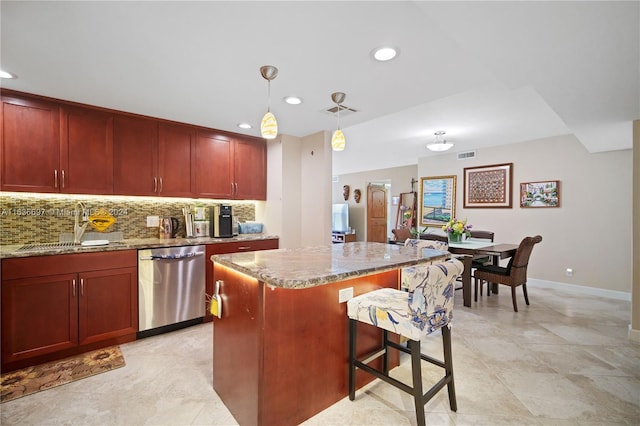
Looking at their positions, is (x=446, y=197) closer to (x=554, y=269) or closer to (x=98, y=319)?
(x=554, y=269)

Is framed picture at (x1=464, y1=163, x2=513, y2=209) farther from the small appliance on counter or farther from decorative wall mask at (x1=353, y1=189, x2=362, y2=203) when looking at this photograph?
the small appliance on counter

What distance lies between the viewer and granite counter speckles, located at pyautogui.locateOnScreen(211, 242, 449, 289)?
4.67 feet

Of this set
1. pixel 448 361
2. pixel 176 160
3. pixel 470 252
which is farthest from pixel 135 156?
pixel 470 252

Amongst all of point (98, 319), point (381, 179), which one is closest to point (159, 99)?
point (98, 319)

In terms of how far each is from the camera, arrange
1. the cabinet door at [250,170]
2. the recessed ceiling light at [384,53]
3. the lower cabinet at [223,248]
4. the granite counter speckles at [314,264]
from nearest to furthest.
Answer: the granite counter speckles at [314,264] < the recessed ceiling light at [384,53] < the lower cabinet at [223,248] < the cabinet door at [250,170]

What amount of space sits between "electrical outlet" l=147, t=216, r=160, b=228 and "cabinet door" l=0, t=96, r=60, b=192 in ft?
2.92

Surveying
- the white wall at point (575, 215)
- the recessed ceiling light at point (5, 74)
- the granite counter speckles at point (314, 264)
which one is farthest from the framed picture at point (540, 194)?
the recessed ceiling light at point (5, 74)

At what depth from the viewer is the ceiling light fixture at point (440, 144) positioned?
14.9ft

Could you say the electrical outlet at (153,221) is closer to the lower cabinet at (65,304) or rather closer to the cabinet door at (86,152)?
the cabinet door at (86,152)

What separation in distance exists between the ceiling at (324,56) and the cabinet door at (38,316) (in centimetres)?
165

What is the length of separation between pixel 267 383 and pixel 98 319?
2.01 meters

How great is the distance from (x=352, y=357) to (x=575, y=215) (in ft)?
15.4

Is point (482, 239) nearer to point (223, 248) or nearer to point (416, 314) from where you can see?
point (416, 314)

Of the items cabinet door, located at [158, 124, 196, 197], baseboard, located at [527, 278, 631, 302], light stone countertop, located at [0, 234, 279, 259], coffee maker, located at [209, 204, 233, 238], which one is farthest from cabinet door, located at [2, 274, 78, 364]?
baseboard, located at [527, 278, 631, 302]
